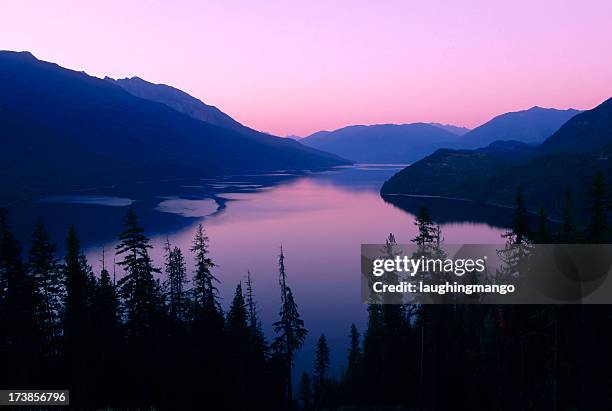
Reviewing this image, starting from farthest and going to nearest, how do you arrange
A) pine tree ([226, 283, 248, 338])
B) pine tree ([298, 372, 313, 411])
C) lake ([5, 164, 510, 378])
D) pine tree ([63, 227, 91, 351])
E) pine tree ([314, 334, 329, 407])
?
lake ([5, 164, 510, 378])
pine tree ([314, 334, 329, 407])
pine tree ([298, 372, 313, 411])
pine tree ([226, 283, 248, 338])
pine tree ([63, 227, 91, 351])

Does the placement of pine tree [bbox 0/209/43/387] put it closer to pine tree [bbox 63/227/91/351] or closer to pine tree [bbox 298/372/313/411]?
pine tree [bbox 63/227/91/351]

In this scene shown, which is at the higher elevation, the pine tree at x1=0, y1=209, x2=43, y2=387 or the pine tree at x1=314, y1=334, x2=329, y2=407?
the pine tree at x1=0, y1=209, x2=43, y2=387

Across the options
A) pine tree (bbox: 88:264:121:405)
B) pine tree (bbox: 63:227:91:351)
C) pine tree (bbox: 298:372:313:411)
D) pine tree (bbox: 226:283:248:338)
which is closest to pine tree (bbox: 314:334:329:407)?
pine tree (bbox: 298:372:313:411)

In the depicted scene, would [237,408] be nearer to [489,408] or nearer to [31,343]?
[31,343]

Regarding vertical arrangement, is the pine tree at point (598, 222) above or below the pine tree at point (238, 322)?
above

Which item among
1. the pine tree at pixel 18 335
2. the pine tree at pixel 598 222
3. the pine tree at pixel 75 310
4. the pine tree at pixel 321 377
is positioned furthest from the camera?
the pine tree at pixel 321 377

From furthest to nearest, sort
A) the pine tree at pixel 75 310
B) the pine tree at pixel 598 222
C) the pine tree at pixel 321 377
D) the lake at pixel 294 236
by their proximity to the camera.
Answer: the lake at pixel 294 236 < the pine tree at pixel 321 377 < the pine tree at pixel 598 222 < the pine tree at pixel 75 310

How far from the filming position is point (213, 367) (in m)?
35.0

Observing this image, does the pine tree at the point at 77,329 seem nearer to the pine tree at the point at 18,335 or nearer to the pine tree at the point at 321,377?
the pine tree at the point at 18,335

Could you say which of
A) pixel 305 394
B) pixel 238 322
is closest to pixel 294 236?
pixel 305 394

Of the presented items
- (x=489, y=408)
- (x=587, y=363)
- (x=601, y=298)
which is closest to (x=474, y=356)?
(x=489, y=408)

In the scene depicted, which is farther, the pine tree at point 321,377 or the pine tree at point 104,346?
the pine tree at point 321,377

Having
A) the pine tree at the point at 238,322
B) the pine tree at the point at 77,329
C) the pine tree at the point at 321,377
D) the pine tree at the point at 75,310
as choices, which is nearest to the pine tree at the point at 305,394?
the pine tree at the point at 321,377

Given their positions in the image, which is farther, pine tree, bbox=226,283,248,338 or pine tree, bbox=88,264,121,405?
pine tree, bbox=226,283,248,338
